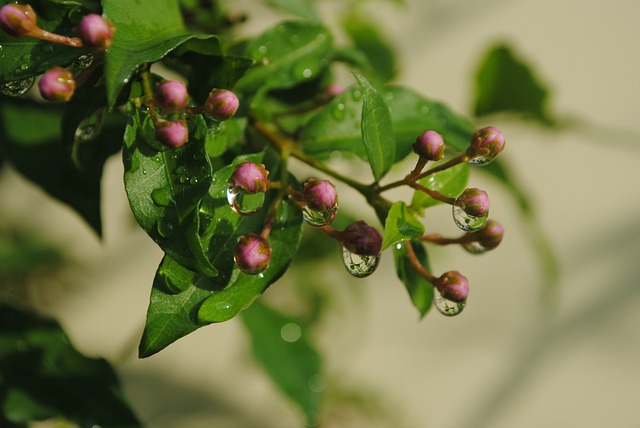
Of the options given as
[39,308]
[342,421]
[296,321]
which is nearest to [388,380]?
[342,421]

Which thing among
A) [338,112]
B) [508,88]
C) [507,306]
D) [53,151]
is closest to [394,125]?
[338,112]

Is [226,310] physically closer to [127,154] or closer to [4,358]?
[127,154]

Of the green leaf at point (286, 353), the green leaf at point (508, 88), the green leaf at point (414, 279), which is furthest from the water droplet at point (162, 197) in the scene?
the green leaf at point (508, 88)

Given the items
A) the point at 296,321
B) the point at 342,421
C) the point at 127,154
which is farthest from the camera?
the point at 342,421

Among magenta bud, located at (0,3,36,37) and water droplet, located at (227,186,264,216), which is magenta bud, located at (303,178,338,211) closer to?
water droplet, located at (227,186,264,216)

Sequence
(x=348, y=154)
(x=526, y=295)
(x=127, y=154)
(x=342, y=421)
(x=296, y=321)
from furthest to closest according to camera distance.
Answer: (x=526, y=295) → (x=342, y=421) → (x=296, y=321) → (x=348, y=154) → (x=127, y=154)

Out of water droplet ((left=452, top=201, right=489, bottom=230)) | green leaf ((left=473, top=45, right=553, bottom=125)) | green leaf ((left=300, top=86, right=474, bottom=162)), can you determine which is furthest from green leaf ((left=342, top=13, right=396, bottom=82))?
water droplet ((left=452, top=201, right=489, bottom=230))

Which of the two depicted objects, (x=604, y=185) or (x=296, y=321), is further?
(x=604, y=185)

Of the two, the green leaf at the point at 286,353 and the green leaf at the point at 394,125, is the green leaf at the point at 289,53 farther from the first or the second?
the green leaf at the point at 286,353
